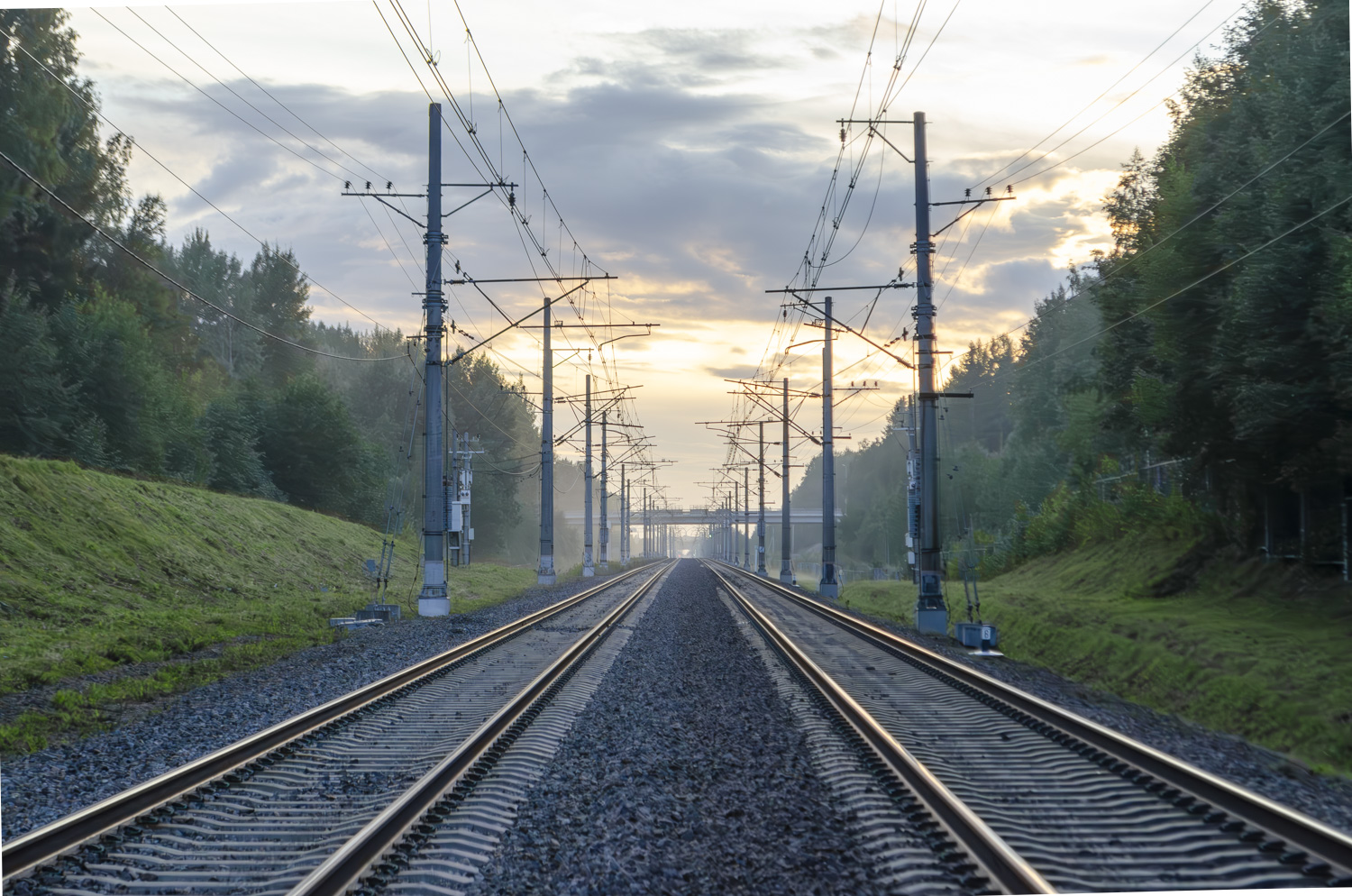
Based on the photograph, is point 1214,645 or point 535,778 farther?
point 1214,645

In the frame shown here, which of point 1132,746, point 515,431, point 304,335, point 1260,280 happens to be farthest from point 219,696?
point 515,431

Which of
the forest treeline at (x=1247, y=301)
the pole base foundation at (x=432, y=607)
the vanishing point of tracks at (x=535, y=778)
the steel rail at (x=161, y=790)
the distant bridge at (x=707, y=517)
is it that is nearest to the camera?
the vanishing point of tracks at (x=535, y=778)

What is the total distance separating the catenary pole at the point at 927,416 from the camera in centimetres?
2333

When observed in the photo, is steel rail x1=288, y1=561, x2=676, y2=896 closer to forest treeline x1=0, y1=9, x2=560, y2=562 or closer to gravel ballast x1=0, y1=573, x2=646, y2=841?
gravel ballast x1=0, y1=573, x2=646, y2=841

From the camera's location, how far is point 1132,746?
8.84 meters

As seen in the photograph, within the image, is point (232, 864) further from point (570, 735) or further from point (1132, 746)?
point (1132, 746)

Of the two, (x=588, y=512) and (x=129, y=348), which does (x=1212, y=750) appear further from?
(x=588, y=512)

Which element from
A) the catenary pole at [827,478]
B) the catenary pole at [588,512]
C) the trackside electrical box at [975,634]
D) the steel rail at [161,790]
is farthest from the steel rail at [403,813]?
the catenary pole at [588,512]

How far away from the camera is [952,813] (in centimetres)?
692

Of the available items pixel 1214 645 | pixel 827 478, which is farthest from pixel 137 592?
pixel 827 478

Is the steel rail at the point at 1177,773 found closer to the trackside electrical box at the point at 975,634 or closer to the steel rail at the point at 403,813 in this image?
the trackside electrical box at the point at 975,634

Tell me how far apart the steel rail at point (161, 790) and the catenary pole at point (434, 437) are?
41.9ft

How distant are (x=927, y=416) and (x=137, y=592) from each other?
18417 millimetres

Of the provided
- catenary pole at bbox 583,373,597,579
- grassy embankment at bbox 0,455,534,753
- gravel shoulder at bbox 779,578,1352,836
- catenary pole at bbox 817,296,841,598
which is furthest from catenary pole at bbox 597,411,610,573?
gravel shoulder at bbox 779,578,1352,836
